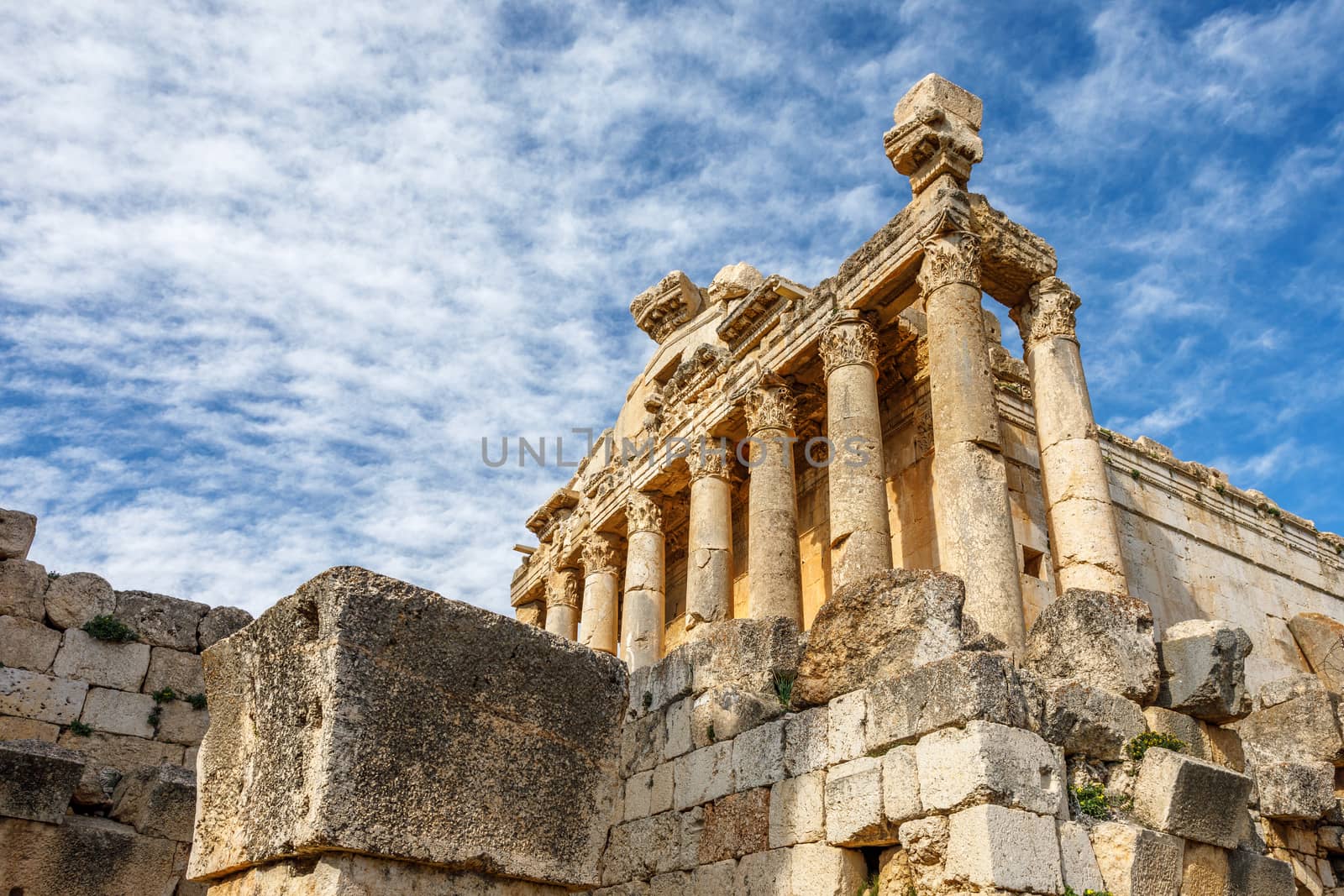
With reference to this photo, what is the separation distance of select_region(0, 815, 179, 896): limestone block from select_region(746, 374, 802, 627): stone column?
Result: 873 cm

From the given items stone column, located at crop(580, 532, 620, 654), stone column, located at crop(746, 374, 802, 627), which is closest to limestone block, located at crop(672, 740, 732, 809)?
stone column, located at crop(746, 374, 802, 627)

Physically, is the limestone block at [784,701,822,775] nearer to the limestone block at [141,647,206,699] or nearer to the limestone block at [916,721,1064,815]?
the limestone block at [916,721,1064,815]

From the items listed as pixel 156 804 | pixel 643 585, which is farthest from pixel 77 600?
pixel 643 585

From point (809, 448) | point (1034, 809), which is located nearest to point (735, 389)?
point (809, 448)

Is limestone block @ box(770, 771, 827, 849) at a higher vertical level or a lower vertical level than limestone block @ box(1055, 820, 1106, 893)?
higher

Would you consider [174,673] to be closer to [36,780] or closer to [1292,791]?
[36,780]

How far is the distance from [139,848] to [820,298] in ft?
38.9

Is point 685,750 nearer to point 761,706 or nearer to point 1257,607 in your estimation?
point 761,706

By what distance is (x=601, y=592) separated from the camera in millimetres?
21297

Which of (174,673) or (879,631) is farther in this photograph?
(174,673)

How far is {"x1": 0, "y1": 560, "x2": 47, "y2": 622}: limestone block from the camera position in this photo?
9.07 meters

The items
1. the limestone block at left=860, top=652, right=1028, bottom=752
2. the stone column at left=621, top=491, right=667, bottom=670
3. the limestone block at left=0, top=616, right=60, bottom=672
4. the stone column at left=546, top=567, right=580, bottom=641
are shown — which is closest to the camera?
the limestone block at left=860, top=652, right=1028, bottom=752

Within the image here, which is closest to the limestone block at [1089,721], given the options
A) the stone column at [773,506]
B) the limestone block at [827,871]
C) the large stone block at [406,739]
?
the limestone block at [827,871]

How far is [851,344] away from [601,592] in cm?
847
